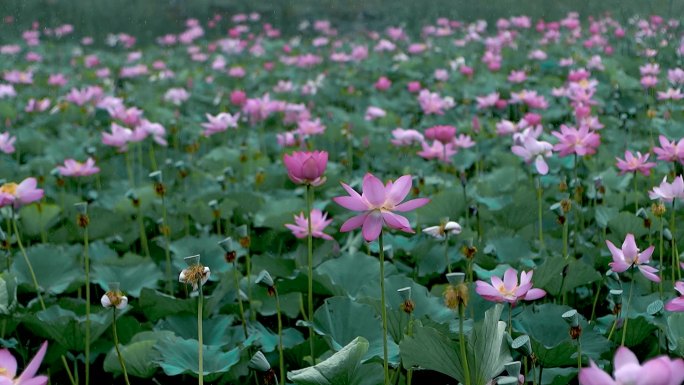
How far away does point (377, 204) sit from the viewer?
0.88 meters

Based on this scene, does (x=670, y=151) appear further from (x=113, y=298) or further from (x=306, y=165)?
(x=113, y=298)

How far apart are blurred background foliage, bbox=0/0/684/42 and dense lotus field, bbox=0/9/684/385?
358cm

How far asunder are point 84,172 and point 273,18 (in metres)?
6.52

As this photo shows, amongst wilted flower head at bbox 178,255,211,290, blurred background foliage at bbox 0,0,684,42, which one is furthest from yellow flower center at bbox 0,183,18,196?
blurred background foliage at bbox 0,0,684,42

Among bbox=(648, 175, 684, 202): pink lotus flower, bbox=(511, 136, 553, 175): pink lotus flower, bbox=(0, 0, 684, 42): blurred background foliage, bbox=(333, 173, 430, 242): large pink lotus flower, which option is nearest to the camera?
bbox=(333, 173, 430, 242): large pink lotus flower

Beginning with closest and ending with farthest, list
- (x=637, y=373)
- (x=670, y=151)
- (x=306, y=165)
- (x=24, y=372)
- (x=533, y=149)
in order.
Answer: (x=637, y=373) < (x=24, y=372) < (x=306, y=165) < (x=670, y=151) < (x=533, y=149)

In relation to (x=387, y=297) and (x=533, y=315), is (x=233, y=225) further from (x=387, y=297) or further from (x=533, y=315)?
(x=533, y=315)

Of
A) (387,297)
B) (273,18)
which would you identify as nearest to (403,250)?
(387,297)

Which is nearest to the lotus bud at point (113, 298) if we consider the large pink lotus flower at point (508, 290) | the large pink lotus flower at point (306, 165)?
the large pink lotus flower at point (306, 165)

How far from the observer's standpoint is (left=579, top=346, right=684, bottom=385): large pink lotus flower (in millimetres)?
509

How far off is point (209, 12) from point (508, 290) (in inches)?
311

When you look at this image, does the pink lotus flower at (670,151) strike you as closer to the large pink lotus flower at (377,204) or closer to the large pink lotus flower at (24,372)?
the large pink lotus flower at (377,204)

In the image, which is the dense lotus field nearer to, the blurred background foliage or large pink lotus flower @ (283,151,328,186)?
large pink lotus flower @ (283,151,328,186)

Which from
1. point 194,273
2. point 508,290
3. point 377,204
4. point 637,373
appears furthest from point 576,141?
point 637,373
